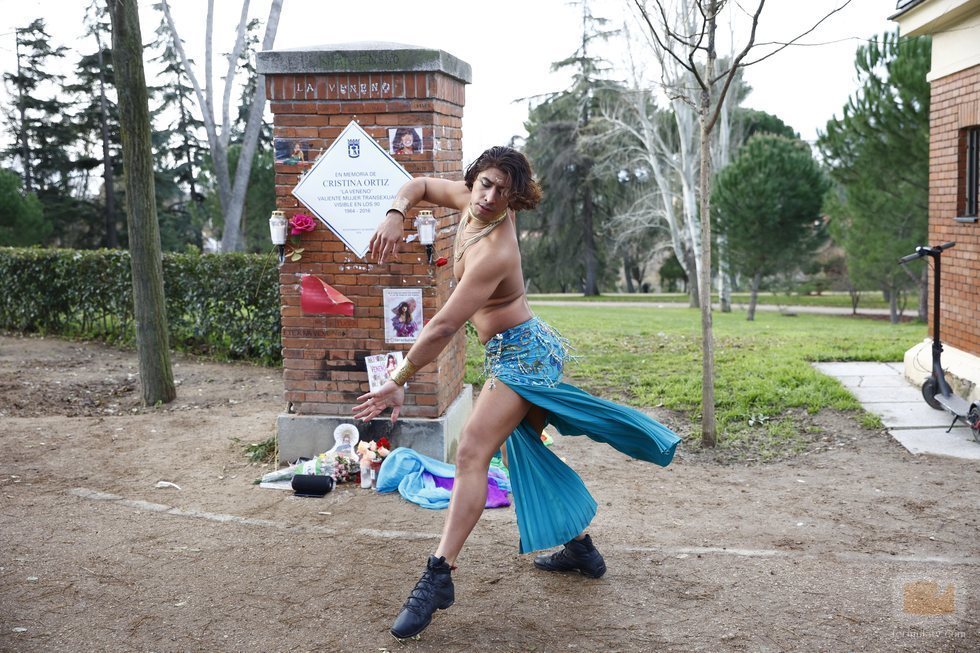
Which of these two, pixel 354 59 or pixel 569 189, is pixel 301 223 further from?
pixel 569 189

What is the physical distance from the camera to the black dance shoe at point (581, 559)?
4586mm

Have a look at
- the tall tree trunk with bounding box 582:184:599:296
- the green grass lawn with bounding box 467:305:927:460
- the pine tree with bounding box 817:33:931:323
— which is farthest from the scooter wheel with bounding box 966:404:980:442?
the tall tree trunk with bounding box 582:184:599:296

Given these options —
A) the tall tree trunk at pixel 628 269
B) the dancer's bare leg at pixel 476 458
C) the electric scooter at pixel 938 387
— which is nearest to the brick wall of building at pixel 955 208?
the electric scooter at pixel 938 387

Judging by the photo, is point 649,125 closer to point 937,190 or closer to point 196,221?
point 196,221

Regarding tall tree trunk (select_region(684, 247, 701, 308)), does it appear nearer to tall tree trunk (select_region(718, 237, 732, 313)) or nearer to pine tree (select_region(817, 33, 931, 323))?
tall tree trunk (select_region(718, 237, 732, 313))

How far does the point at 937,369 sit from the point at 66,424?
25.0ft

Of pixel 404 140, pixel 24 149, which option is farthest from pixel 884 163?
pixel 24 149

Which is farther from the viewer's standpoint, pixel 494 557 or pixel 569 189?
pixel 569 189

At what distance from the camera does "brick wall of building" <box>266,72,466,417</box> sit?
6.39m

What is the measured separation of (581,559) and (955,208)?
20.2ft

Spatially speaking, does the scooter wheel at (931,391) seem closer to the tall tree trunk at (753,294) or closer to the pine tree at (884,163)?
the pine tree at (884,163)

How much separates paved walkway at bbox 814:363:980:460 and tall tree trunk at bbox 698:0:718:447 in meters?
1.54

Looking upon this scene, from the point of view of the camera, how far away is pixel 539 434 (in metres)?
4.55

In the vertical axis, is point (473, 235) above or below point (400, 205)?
below
